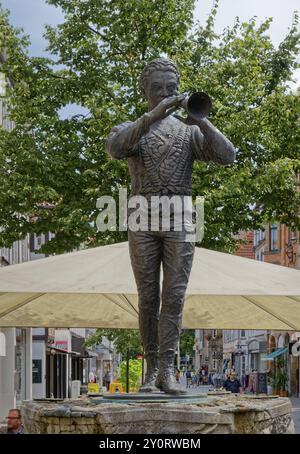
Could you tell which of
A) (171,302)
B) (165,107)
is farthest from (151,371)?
(165,107)

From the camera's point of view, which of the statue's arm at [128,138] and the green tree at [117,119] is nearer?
the statue's arm at [128,138]

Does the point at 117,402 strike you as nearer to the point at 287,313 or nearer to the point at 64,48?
the point at 287,313

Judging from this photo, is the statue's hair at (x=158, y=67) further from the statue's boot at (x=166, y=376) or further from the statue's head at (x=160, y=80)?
the statue's boot at (x=166, y=376)

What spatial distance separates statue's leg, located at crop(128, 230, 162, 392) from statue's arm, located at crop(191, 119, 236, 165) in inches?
27.3

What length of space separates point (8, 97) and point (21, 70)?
28.7 inches

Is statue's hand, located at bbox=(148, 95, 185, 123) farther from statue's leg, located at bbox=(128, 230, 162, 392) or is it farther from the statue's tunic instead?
statue's leg, located at bbox=(128, 230, 162, 392)

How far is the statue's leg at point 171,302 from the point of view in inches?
274

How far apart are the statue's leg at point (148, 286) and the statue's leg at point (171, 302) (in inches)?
3.9

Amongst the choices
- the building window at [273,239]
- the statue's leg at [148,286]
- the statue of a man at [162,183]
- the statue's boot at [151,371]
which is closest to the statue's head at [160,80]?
the statue of a man at [162,183]

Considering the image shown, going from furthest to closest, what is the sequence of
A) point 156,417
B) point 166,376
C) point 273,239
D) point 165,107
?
point 273,239 → point 166,376 → point 165,107 → point 156,417

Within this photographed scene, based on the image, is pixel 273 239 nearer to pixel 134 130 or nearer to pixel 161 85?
pixel 161 85

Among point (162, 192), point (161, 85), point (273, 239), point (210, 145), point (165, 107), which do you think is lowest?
point (162, 192)

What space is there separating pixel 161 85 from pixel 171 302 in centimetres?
154

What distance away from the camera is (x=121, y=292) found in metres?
10.1
